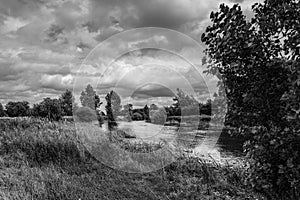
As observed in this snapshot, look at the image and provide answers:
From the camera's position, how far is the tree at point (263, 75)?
2.80 meters

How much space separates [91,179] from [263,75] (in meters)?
4.51

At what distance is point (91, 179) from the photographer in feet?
20.0

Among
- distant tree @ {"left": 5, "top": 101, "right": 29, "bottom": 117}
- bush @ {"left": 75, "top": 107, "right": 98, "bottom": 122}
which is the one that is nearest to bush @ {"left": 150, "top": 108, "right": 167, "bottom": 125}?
bush @ {"left": 75, "top": 107, "right": 98, "bottom": 122}

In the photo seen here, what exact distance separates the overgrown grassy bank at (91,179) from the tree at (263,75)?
3.20 ft

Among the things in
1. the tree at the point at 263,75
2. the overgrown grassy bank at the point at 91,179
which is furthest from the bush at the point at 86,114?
the tree at the point at 263,75

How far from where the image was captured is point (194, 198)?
512 cm

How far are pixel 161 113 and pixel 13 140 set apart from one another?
5.32 metres

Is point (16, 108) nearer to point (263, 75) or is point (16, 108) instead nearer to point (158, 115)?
point (158, 115)

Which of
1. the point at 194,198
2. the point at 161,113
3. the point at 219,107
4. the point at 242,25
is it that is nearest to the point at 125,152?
the point at 161,113

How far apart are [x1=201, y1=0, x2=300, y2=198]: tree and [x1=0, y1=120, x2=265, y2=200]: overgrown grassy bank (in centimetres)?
97

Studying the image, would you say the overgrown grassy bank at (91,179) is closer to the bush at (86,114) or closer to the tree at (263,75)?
the tree at (263,75)

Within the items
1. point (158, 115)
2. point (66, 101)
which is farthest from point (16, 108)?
point (158, 115)

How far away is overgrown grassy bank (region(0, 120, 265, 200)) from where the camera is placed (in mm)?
5223

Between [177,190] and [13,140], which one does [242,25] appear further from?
[13,140]
